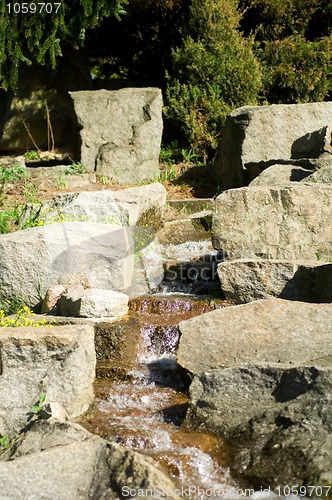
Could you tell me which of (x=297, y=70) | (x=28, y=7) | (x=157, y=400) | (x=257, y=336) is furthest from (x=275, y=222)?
(x=297, y=70)

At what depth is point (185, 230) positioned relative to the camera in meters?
9.73

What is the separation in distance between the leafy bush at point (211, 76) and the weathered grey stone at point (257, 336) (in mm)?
7795

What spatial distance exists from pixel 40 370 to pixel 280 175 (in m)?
4.95

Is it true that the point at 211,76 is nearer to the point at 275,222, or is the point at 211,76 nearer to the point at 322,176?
the point at 322,176

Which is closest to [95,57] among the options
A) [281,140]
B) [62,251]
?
[281,140]

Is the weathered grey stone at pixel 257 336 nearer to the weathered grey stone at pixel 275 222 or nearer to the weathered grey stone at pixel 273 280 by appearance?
the weathered grey stone at pixel 273 280

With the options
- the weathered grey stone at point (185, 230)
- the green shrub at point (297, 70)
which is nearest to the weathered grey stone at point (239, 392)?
the weathered grey stone at point (185, 230)

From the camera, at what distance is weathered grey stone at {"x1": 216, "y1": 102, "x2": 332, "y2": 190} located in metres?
11.3

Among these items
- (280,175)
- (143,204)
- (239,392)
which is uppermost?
(280,175)

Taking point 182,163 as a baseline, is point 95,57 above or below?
above

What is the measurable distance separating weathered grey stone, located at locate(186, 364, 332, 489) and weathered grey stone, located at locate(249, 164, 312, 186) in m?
4.27

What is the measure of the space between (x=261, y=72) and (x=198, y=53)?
3.93ft

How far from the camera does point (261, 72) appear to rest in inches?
549

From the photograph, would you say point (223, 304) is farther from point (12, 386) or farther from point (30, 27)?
point (30, 27)
